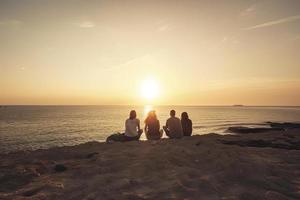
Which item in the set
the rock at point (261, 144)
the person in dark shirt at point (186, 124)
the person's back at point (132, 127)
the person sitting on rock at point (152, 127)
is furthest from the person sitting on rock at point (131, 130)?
the rock at point (261, 144)

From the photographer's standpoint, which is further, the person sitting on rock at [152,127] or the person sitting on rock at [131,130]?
the person sitting on rock at [152,127]

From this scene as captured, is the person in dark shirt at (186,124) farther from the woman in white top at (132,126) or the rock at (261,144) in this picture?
the woman in white top at (132,126)

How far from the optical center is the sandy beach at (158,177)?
610 cm

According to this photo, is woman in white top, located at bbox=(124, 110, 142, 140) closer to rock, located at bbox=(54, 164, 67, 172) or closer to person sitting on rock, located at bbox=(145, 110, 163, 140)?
person sitting on rock, located at bbox=(145, 110, 163, 140)

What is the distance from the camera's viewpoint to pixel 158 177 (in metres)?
7.27

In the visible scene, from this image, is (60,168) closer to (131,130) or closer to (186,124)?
(131,130)

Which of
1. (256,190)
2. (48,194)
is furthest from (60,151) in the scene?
(256,190)

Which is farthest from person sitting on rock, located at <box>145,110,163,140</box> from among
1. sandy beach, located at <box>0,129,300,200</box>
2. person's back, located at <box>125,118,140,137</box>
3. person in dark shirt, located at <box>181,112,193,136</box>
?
sandy beach, located at <box>0,129,300,200</box>

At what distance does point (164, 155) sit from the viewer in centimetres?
979

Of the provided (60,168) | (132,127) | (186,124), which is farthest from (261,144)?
(60,168)

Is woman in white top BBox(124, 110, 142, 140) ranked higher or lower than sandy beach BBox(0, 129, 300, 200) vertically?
higher

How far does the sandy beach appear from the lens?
6.10m

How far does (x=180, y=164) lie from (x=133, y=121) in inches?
309

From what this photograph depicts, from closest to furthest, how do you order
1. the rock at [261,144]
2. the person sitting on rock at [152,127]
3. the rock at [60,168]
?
the rock at [60,168] < the rock at [261,144] < the person sitting on rock at [152,127]
